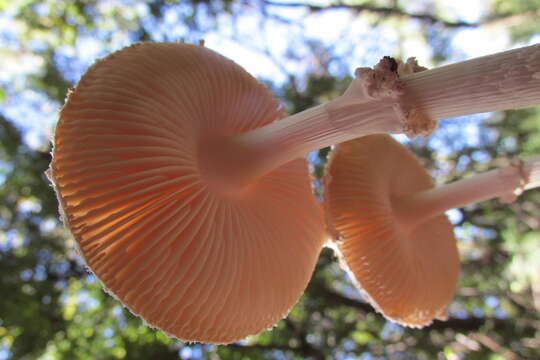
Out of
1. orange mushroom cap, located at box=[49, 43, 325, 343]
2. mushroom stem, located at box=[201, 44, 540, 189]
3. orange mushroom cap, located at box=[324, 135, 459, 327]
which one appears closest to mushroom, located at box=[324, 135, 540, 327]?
orange mushroom cap, located at box=[324, 135, 459, 327]

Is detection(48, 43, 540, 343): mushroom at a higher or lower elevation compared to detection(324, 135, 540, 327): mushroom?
higher

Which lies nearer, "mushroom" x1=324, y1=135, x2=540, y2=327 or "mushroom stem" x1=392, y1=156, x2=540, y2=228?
"mushroom stem" x1=392, y1=156, x2=540, y2=228

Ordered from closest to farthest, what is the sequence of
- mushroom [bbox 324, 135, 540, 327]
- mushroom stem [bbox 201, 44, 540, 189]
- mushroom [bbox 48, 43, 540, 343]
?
1. mushroom stem [bbox 201, 44, 540, 189]
2. mushroom [bbox 48, 43, 540, 343]
3. mushroom [bbox 324, 135, 540, 327]

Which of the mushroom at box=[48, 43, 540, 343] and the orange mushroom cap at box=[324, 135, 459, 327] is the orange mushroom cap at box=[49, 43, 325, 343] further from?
the orange mushroom cap at box=[324, 135, 459, 327]

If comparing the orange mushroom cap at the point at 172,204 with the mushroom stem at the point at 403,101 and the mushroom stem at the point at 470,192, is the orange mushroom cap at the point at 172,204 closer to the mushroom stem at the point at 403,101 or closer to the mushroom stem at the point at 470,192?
the mushroom stem at the point at 403,101

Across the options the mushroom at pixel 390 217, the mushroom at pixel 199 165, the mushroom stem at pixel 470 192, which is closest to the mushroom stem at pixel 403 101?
the mushroom at pixel 199 165

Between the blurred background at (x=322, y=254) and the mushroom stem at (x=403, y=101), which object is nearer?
the mushroom stem at (x=403, y=101)

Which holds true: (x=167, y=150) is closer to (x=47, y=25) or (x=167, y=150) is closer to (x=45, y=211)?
(x=45, y=211)
